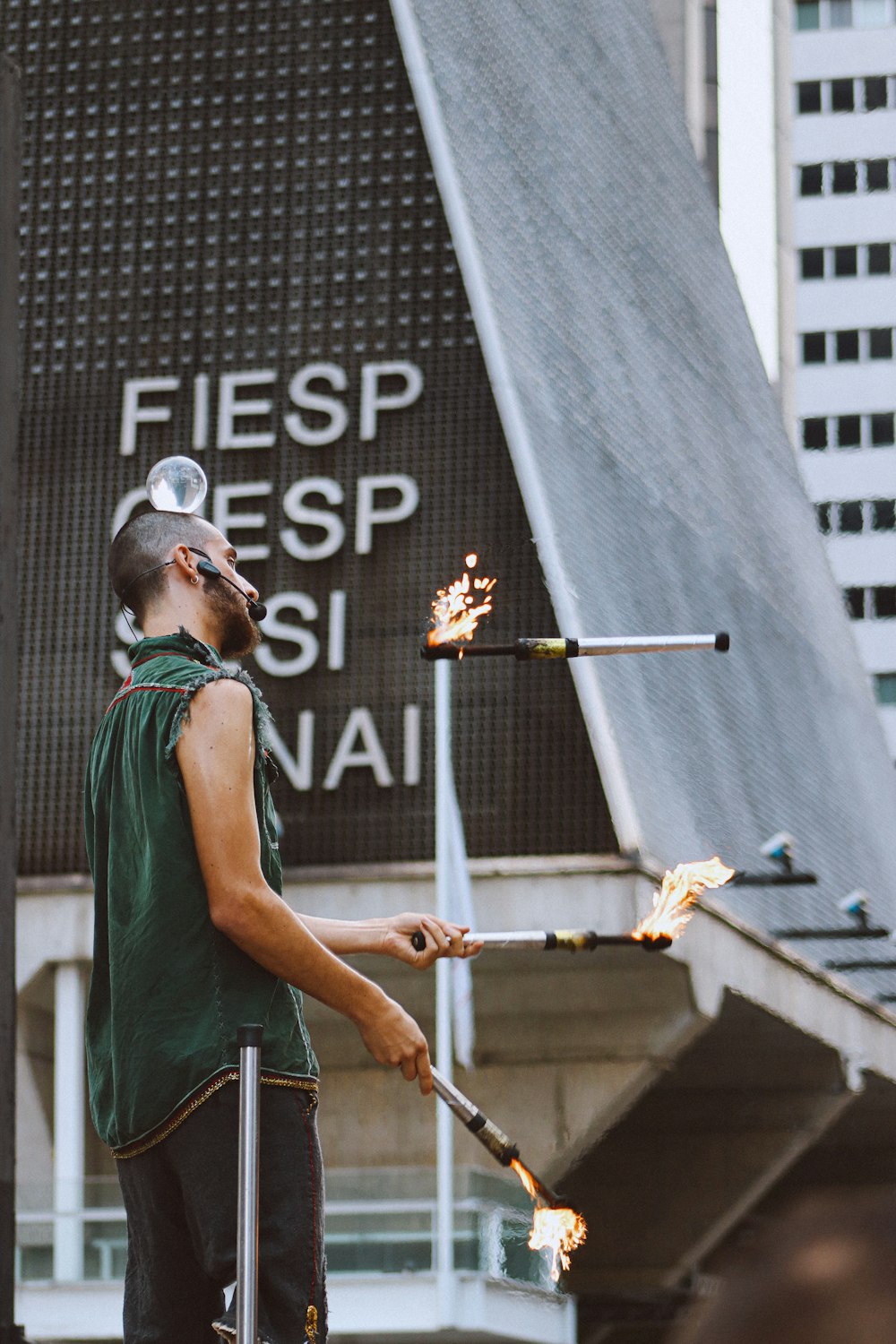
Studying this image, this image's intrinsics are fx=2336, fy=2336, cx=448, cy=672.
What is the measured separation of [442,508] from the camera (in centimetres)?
2058

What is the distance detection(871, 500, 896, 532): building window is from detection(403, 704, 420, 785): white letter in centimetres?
4398

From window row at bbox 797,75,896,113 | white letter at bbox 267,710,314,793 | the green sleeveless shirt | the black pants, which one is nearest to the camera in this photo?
the black pants

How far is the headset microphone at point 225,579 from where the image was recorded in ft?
14.5

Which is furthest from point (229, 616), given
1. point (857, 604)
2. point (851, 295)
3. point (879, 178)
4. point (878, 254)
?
point (879, 178)

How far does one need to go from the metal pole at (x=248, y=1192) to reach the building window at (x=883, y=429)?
61.6 metres

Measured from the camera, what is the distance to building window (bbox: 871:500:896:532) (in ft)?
205

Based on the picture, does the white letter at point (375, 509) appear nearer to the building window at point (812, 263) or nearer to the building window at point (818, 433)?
the building window at point (818, 433)

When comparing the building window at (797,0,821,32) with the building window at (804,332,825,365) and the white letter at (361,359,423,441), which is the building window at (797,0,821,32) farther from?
the white letter at (361,359,423,441)

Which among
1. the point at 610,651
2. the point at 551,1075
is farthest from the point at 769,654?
the point at 610,651

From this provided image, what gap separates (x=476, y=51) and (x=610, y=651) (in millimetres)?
18421

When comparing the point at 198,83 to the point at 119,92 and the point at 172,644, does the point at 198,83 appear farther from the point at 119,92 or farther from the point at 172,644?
the point at 172,644

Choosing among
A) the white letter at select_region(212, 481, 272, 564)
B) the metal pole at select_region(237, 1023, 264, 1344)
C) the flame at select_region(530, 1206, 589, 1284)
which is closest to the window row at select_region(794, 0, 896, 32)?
the white letter at select_region(212, 481, 272, 564)

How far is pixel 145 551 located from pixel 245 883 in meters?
0.79

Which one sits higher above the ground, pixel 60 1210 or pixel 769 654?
pixel 769 654
